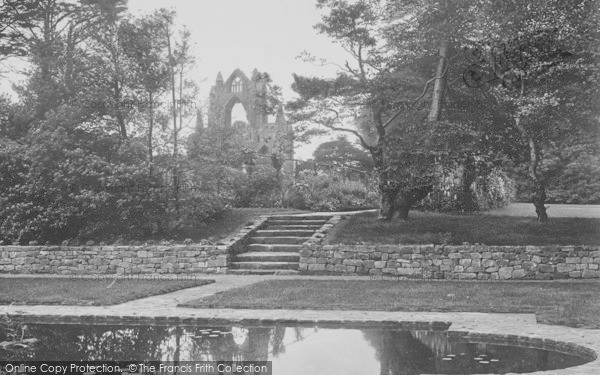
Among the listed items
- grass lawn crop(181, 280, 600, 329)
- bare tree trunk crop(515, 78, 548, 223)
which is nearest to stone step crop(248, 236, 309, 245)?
grass lawn crop(181, 280, 600, 329)

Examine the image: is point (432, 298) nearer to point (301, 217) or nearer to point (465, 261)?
point (465, 261)

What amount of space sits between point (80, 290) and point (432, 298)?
7.17 m

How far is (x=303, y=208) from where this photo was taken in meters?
24.2

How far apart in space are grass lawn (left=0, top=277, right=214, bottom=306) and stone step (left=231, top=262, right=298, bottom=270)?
2338 millimetres

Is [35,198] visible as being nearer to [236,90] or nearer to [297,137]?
[297,137]

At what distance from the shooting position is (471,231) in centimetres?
1733

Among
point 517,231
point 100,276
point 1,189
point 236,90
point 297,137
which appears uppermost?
point 236,90

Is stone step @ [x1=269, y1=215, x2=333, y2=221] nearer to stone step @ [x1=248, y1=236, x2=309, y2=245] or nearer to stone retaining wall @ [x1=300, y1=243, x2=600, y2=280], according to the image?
stone step @ [x1=248, y1=236, x2=309, y2=245]

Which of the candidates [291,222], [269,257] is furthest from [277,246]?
[291,222]

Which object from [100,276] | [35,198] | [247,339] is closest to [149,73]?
[35,198]

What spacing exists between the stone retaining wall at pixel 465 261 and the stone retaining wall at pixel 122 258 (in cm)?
270

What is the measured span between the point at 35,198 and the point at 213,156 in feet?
19.4

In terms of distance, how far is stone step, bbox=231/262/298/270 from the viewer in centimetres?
1672

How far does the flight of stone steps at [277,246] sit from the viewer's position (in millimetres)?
16766
